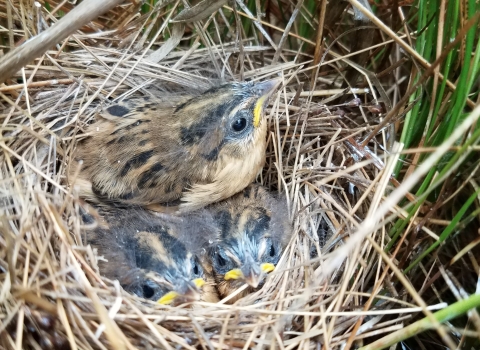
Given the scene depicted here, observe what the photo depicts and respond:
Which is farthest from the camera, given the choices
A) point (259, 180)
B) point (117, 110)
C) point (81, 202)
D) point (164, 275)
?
point (259, 180)

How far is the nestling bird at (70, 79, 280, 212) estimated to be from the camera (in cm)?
168

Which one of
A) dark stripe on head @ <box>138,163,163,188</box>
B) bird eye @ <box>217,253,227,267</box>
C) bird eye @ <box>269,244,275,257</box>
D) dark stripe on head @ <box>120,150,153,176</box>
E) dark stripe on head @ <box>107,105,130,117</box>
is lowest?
bird eye @ <box>217,253,227,267</box>

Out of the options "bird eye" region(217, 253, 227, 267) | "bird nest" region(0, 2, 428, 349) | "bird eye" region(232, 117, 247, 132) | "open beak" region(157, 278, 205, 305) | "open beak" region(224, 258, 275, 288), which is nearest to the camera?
"bird nest" region(0, 2, 428, 349)

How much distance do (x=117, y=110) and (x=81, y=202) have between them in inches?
22.6

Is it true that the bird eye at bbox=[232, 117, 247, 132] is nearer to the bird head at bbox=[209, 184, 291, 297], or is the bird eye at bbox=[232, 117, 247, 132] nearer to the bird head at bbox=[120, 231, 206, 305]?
the bird head at bbox=[209, 184, 291, 297]

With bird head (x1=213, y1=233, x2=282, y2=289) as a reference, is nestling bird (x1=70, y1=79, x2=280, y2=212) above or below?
above

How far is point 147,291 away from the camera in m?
1.46

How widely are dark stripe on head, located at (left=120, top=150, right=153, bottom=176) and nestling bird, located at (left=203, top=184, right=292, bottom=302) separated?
12.1 inches

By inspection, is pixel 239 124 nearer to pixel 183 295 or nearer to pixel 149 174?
pixel 149 174

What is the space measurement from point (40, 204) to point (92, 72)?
0.83 meters

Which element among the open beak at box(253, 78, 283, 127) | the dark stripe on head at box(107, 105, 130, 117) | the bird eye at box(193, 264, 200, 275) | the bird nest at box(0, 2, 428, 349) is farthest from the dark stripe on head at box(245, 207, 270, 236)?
the dark stripe on head at box(107, 105, 130, 117)

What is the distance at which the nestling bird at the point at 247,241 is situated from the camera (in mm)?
1562

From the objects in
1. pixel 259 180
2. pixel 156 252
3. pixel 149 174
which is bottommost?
pixel 156 252

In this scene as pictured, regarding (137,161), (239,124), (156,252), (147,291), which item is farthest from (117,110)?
(147,291)
